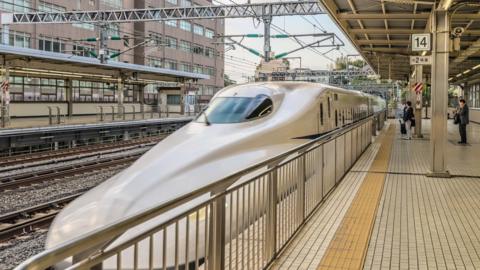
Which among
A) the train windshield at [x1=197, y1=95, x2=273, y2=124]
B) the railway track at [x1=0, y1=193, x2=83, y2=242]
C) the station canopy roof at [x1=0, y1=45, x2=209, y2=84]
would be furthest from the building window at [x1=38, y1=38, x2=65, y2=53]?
the train windshield at [x1=197, y1=95, x2=273, y2=124]

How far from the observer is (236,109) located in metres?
8.41

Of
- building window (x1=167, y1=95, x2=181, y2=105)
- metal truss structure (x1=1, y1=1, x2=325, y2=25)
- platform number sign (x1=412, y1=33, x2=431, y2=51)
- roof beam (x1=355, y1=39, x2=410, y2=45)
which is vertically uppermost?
metal truss structure (x1=1, y1=1, x2=325, y2=25)

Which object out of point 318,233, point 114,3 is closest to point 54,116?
point 318,233

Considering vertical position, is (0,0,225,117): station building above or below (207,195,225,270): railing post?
above

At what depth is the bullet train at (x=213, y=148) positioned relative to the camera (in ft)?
17.9

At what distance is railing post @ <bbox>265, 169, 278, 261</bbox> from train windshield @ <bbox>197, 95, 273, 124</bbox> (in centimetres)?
369

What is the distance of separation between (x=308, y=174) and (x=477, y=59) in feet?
67.8

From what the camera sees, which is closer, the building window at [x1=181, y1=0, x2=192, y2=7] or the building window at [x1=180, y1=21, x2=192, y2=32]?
the building window at [x1=180, y1=21, x2=192, y2=32]

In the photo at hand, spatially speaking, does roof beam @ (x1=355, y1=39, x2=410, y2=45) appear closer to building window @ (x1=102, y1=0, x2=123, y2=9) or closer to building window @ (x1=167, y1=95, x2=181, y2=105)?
building window @ (x1=167, y1=95, x2=181, y2=105)

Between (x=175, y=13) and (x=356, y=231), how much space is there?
929 inches

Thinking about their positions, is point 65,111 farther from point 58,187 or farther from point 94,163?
point 58,187

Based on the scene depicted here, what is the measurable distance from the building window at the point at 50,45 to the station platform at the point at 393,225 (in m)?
36.9

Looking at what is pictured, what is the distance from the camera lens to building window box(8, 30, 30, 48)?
125 feet

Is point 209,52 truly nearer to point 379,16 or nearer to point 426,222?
point 379,16
